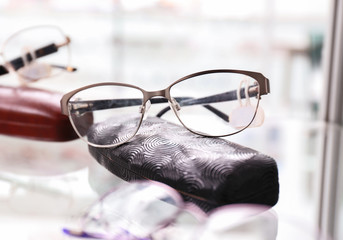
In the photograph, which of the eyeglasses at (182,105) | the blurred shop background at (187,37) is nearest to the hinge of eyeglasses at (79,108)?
the eyeglasses at (182,105)

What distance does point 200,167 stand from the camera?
324mm

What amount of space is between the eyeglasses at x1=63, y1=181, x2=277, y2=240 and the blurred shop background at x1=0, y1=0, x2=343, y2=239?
1.24 metres

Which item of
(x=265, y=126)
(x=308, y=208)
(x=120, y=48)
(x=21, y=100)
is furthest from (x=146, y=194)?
(x=120, y=48)

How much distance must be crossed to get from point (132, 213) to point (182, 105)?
176 millimetres

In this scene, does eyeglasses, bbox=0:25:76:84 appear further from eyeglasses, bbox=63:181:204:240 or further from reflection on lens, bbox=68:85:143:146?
eyeglasses, bbox=63:181:204:240

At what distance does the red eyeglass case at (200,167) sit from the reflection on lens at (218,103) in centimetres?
3

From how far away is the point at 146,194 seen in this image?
1.00 feet

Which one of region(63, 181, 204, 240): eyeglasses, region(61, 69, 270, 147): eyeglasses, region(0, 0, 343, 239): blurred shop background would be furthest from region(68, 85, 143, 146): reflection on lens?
region(0, 0, 343, 239): blurred shop background

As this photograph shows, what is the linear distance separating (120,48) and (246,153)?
56.5 inches

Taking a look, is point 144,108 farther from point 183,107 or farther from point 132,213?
point 132,213

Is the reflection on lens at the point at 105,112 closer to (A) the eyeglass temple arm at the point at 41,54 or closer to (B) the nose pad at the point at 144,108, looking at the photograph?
(B) the nose pad at the point at 144,108

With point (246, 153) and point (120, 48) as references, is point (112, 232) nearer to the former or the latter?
point (246, 153)

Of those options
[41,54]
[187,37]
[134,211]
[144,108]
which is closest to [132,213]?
[134,211]

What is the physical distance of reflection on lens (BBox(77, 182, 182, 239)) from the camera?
27 centimetres
